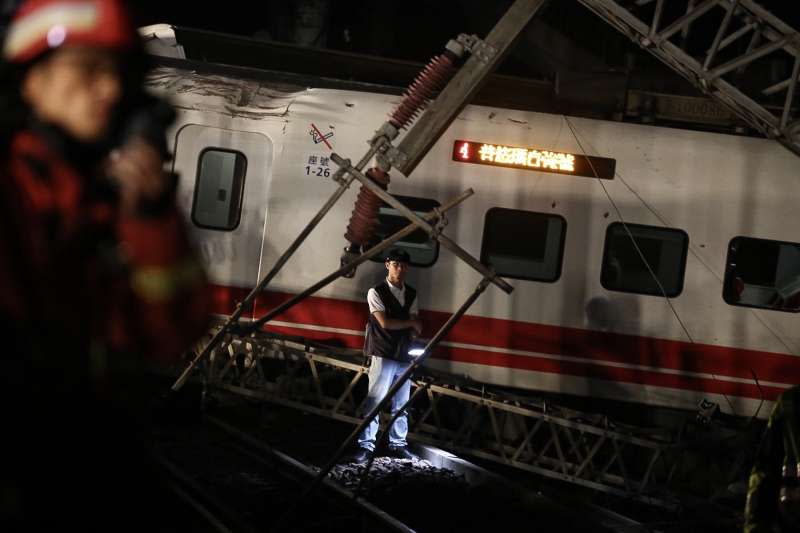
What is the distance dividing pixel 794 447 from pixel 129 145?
3.33 metres

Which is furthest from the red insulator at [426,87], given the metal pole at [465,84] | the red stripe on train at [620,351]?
the red stripe on train at [620,351]

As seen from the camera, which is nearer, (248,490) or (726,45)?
(248,490)

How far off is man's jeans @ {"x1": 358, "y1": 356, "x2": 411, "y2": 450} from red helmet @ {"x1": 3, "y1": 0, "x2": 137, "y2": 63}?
7.61 meters

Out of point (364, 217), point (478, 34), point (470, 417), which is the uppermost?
point (478, 34)

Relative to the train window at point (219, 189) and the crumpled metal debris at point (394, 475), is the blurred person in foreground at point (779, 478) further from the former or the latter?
the train window at point (219, 189)

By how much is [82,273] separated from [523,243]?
28.6ft

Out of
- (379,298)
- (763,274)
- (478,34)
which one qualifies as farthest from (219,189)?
(478,34)

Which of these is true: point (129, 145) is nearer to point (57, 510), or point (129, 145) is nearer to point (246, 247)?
point (57, 510)

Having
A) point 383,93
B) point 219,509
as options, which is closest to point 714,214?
point 383,93

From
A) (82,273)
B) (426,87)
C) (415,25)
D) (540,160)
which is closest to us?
(82,273)

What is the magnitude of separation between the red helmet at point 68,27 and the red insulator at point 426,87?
506 cm

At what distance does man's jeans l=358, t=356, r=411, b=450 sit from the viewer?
9.40m

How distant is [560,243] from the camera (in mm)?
10305

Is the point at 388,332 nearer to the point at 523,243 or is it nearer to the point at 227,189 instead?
the point at 523,243
